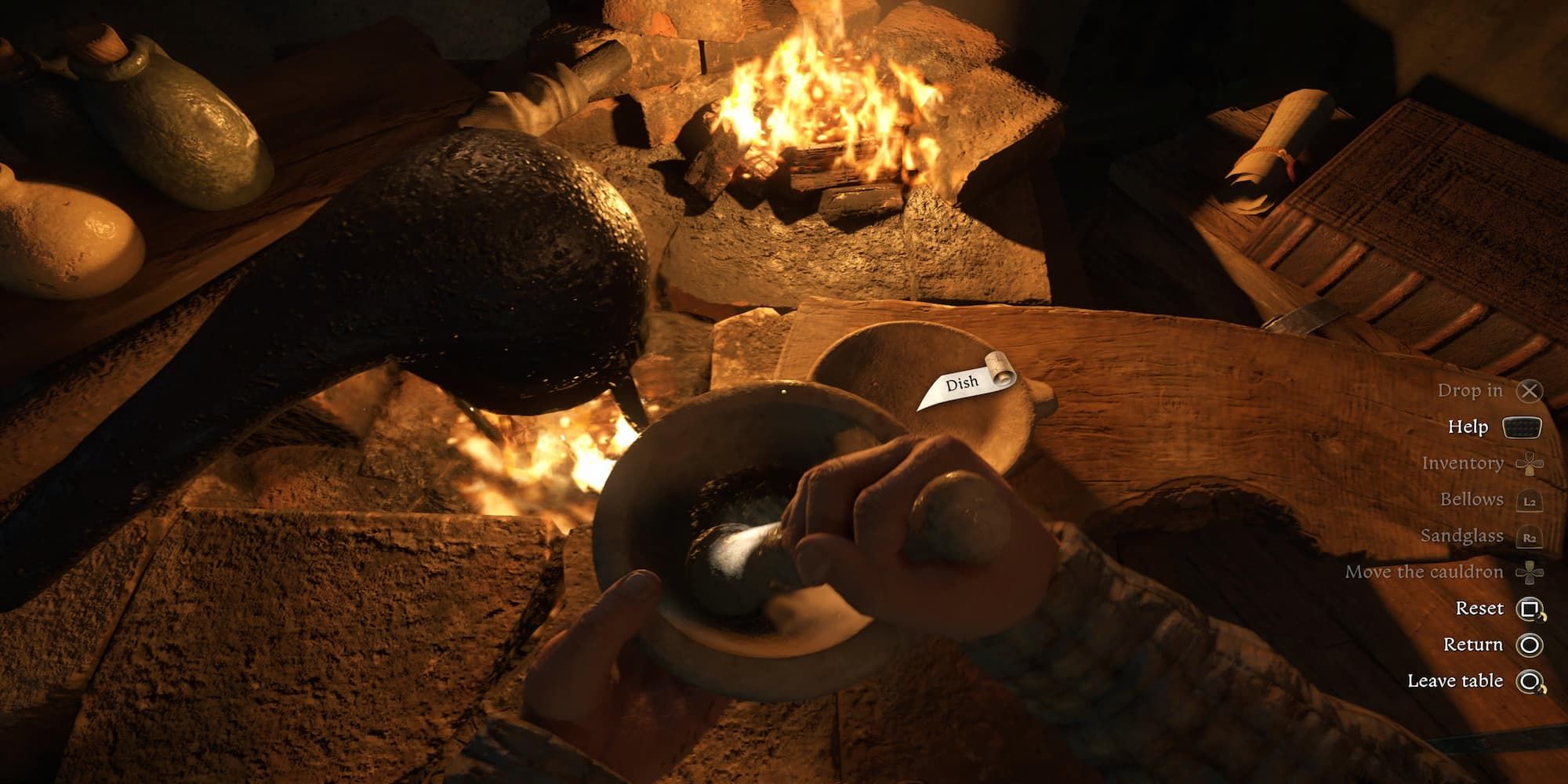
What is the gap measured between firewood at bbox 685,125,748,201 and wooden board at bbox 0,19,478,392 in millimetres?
852

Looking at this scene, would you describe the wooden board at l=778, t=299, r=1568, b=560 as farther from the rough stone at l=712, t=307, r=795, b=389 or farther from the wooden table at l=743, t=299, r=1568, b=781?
the rough stone at l=712, t=307, r=795, b=389

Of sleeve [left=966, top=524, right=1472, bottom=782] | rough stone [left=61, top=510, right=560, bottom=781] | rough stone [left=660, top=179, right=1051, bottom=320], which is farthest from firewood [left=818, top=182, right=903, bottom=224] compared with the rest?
sleeve [left=966, top=524, right=1472, bottom=782]

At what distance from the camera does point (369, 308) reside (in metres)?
1.24

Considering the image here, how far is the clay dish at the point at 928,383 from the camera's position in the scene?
1664 millimetres

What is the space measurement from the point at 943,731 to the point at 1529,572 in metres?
1.72

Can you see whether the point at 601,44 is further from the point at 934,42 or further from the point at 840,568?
the point at 840,568

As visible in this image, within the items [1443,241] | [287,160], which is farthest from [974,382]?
[287,160]

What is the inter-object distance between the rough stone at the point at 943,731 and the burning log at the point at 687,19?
9.30ft

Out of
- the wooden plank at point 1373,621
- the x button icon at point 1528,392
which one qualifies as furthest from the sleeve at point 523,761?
the x button icon at point 1528,392

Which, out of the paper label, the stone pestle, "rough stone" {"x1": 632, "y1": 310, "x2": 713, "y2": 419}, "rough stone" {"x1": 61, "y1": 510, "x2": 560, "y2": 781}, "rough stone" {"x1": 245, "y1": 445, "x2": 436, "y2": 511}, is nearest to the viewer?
the stone pestle

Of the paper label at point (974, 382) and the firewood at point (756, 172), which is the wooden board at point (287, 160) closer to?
the firewood at point (756, 172)

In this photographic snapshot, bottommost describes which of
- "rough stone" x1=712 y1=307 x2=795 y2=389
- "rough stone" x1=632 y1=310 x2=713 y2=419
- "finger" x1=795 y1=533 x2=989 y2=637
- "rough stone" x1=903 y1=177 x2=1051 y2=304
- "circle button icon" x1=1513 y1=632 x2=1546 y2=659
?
"circle button icon" x1=1513 y1=632 x2=1546 y2=659

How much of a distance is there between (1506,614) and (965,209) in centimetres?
198

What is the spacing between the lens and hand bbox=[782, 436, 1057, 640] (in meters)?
0.84
